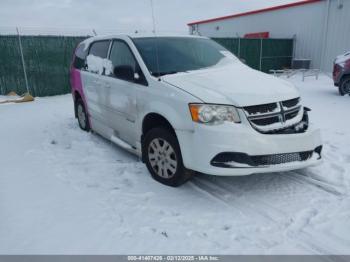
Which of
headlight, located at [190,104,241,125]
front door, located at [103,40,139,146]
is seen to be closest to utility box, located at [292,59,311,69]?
front door, located at [103,40,139,146]

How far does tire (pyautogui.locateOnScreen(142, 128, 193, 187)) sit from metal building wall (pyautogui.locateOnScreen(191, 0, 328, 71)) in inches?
632

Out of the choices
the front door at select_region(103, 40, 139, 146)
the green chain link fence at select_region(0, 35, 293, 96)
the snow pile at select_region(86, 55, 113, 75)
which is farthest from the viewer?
the green chain link fence at select_region(0, 35, 293, 96)

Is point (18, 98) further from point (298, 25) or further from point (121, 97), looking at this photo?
point (298, 25)

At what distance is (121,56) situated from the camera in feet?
14.4

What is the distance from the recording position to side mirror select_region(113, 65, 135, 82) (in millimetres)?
3953

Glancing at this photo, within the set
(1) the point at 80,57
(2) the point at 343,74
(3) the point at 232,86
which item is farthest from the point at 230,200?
(2) the point at 343,74

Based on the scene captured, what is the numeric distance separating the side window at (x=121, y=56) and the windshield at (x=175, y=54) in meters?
0.16

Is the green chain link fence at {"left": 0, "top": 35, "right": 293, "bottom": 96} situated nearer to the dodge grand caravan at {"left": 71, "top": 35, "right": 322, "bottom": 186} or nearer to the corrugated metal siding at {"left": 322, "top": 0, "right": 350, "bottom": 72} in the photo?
the dodge grand caravan at {"left": 71, "top": 35, "right": 322, "bottom": 186}

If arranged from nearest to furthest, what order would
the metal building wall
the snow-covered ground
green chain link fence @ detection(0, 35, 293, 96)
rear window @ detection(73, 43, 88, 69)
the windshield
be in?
the snow-covered ground < the windshield < rear window @ detection(73, 43, 88, 69) < green chain link fence @ detection(0, 35, 293, 96) < the metal building wall

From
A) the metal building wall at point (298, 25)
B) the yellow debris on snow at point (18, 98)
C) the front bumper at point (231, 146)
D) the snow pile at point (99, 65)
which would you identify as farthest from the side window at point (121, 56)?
the metal building wall at point (298, 25)

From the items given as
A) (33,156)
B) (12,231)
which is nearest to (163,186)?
(12,231)

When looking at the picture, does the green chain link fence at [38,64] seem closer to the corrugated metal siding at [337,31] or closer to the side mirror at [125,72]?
the side mirror at [125,72]

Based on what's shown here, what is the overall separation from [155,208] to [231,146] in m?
1.05

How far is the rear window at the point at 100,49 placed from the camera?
4843 millimetres
